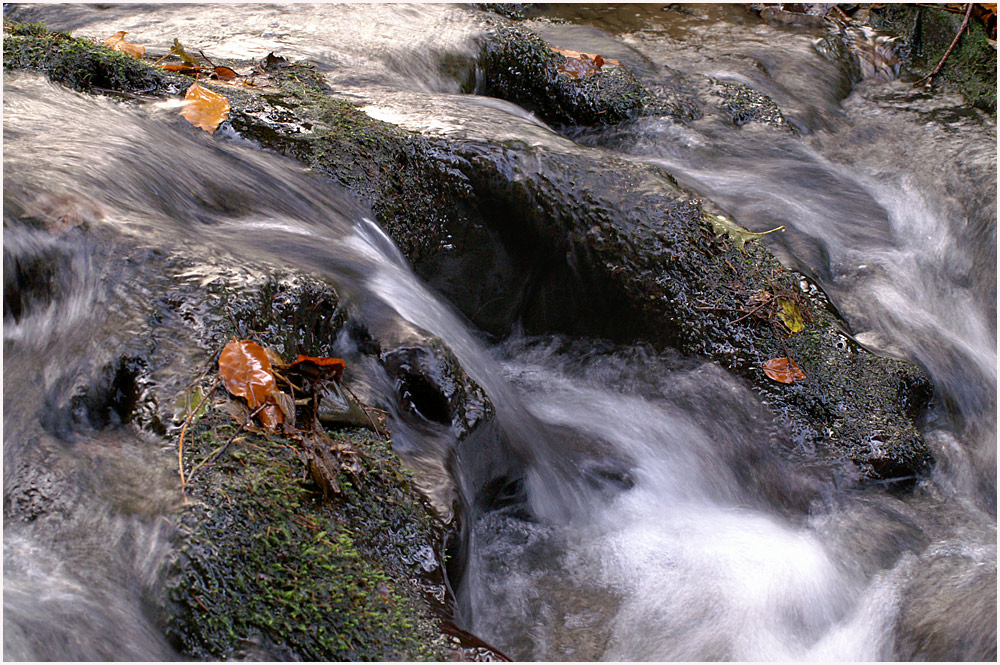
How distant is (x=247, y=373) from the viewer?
2369 mm

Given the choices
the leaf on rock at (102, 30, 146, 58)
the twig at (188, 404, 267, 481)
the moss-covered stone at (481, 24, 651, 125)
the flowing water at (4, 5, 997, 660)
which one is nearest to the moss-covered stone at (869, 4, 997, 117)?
the flowing water at (4, 5, 997, 660)

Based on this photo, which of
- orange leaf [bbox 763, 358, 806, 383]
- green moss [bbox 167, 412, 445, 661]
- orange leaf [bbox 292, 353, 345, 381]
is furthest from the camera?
orange leaf [bbox 763, 358, 806, 383]

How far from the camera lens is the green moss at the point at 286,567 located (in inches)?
76.4

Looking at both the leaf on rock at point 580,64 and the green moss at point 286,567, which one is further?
the leaf on rock at point 580,64

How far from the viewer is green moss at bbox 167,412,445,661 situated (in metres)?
1.94

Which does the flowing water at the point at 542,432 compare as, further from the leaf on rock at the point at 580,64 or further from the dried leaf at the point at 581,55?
the dried leaf at the point at 581,55

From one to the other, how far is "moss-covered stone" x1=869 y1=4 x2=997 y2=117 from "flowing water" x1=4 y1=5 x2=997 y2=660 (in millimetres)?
2350

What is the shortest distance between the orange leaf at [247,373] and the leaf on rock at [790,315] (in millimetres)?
2563

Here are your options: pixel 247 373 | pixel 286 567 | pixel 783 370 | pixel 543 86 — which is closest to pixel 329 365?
pixel 247 373

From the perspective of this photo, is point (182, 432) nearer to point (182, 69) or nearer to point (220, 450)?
point (220, 450)

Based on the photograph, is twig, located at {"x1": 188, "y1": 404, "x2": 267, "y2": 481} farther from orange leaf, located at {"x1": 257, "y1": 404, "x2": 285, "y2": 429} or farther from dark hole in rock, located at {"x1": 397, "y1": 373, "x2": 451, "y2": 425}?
dark hole in rock, located at {"x1": 397, "y1": 373, "x2": 451, "y2": 425}

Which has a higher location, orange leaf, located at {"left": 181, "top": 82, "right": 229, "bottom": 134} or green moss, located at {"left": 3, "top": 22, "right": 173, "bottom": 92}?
green moss, located at {"left": 3, "top": 22, "right": 173, "bottom": 92}

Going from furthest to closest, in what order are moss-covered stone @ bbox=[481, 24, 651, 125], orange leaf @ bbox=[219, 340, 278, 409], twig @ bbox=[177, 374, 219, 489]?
moss-covered stone @ bbox=[481, 24, 651, 125] → orange leaf @ bbox=[219, 340, 278, 409] → twig @ bbox=[177, 374, 219, 489]

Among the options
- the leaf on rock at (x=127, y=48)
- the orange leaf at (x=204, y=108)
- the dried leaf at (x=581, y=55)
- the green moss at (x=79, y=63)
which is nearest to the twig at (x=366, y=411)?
the orange leaf at (x=204, y=108)
